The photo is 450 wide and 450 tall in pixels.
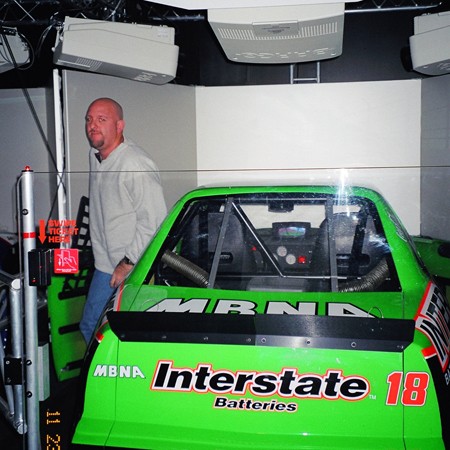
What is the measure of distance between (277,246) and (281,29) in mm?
1849

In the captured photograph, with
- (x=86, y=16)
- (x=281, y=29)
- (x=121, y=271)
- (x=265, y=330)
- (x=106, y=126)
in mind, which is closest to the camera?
(x=265, y=330)

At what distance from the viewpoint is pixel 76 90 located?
455 centimetres

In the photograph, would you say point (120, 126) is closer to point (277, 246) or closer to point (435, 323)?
point (277, 246)

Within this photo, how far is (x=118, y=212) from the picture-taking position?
3.06m

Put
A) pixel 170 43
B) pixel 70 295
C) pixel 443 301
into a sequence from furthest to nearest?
1. pixel 170 43
2. pixel 70 295
3. pixel 443 301

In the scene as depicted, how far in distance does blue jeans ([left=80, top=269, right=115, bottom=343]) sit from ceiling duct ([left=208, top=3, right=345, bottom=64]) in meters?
1.87

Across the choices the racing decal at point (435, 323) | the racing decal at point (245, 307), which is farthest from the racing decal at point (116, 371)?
the racing decal at point (435, 323)

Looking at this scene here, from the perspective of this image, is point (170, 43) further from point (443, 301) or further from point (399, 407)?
point (399, 407)

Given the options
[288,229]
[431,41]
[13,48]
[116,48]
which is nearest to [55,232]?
[288,229]

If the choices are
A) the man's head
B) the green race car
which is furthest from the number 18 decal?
the man's head

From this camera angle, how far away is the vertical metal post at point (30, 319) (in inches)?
91.6

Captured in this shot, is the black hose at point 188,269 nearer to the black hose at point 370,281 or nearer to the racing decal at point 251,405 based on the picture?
the black hose at point 370,281

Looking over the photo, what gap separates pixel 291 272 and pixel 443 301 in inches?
26.5

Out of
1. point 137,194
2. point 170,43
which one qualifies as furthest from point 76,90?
point 137,194
